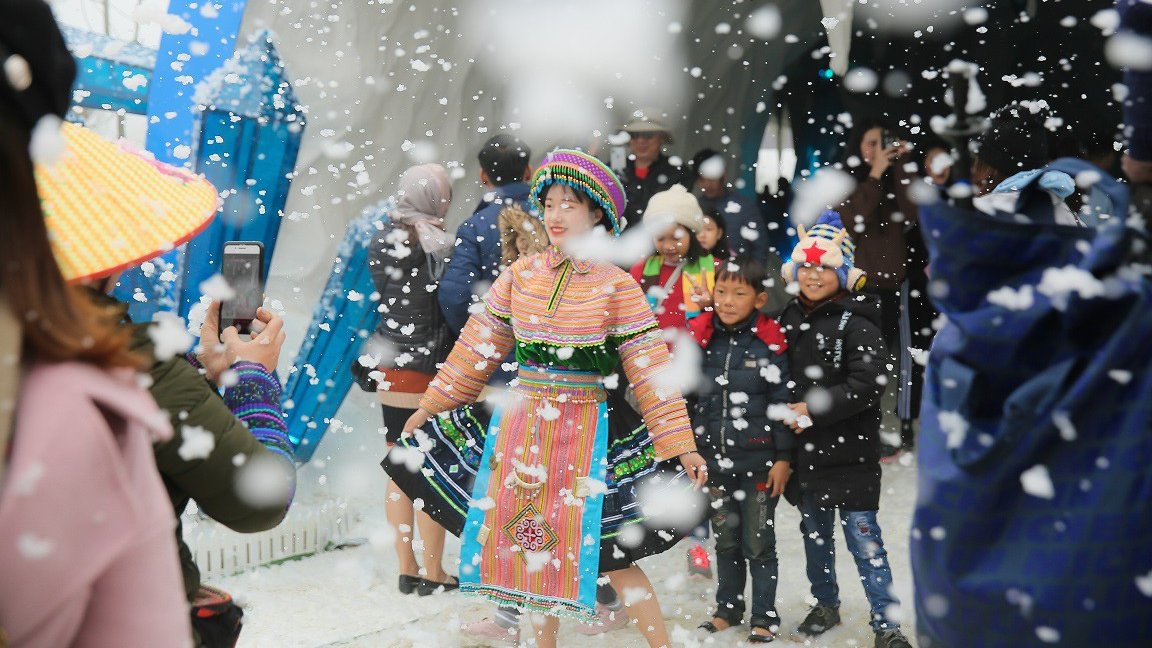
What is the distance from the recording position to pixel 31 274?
972mm

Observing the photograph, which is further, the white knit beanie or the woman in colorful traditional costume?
the white knit beanie

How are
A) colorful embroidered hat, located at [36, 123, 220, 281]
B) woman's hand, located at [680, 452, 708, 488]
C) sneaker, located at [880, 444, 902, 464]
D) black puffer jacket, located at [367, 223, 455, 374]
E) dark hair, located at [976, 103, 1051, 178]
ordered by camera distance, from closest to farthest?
colorful embroidered hat, located at [36, 123, 220, 281]
woman's hand, located at [680, 452, 708, 488]
dark hair, located at [976, 103, 1051, 178]
black puffer jacket, located at [367, 223, 455, 374]
sneaker, located at [880, 444, 902, 464]

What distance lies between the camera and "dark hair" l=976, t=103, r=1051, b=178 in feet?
11.8

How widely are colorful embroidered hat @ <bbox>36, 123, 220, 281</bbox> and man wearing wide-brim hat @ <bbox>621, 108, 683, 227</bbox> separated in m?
3.96

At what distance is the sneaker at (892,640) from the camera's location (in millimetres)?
3484

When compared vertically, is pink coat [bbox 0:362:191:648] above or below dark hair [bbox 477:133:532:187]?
below

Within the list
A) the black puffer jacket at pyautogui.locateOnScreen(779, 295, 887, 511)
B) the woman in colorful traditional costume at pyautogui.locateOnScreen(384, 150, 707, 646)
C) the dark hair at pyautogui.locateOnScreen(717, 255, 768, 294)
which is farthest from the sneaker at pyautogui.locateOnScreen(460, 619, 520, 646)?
the dark hair at pyautogui.locateOnScreen(717, 255, 768, 294)

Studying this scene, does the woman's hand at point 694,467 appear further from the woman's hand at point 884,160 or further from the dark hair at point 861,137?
the dark hair at point 861,137

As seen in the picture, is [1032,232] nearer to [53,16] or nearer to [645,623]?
[53,16]

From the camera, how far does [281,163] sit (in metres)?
3.88

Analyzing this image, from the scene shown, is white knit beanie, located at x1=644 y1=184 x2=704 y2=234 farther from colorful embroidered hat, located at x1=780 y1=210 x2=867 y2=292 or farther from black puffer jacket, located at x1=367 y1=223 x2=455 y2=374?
black puffer jacket, located at x1=367 y1=223 x2=455 y2=374

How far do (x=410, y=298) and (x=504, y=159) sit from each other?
737 millimetres

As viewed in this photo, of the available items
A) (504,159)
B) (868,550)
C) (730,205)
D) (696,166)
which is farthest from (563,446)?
(696,166)

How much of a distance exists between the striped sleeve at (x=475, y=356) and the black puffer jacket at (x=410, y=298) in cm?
99
